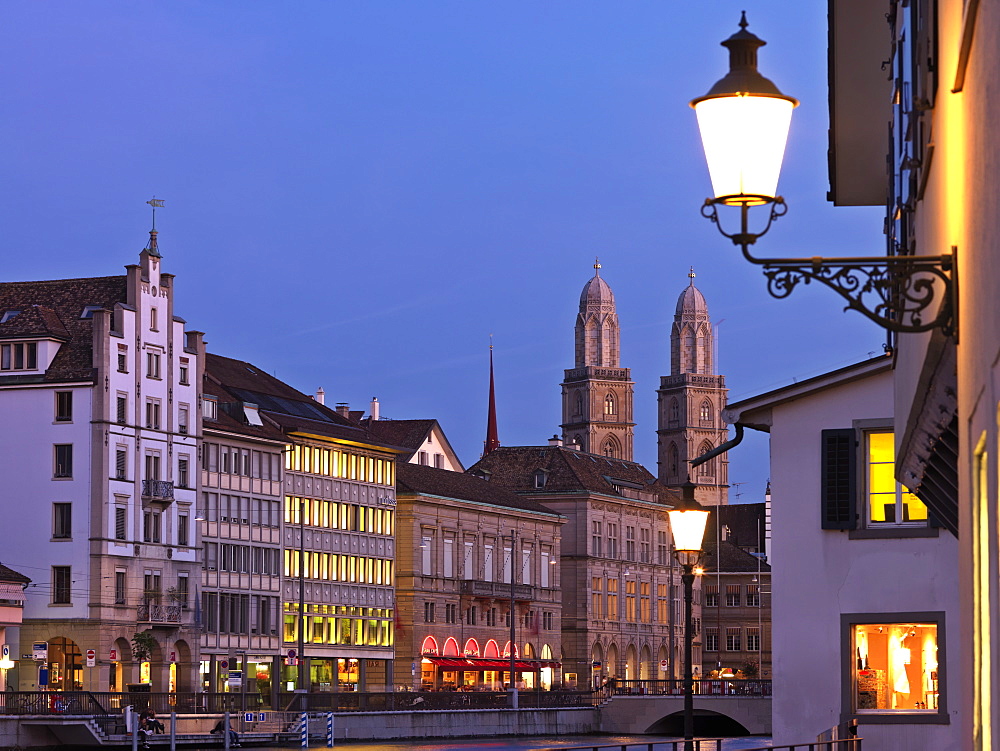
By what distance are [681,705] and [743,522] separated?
9083 cm

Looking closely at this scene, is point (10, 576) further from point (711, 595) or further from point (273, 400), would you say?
point (711, 595)

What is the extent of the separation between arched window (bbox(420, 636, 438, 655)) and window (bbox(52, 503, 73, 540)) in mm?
30767

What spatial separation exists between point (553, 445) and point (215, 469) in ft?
187

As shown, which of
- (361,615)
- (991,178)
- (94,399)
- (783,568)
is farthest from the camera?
(361,615)

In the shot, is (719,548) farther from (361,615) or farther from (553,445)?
(361,615)

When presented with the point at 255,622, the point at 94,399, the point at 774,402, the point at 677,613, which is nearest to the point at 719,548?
the point at 677,613

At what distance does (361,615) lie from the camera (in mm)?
106375

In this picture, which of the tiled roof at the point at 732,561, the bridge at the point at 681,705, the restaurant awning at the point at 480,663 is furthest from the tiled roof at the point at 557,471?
the bridge at the point at 681,705

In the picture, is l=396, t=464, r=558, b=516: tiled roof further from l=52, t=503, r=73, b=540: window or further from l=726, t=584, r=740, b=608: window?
l=52, t=503, r=73, b=540: window

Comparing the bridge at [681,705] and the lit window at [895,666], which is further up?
the lit window at [895,666]

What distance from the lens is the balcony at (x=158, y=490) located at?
8950 centimetres

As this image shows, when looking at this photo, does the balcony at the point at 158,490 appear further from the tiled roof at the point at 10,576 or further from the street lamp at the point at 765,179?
the street lamp at the point at 765,179

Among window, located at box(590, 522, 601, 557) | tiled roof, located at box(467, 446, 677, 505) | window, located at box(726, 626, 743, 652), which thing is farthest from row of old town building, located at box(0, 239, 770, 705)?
window, located at box(726, 626, 743, 652)

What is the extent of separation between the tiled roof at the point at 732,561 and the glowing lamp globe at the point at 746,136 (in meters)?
149
